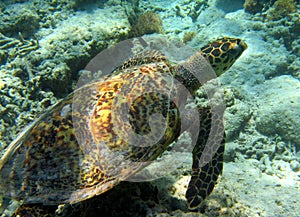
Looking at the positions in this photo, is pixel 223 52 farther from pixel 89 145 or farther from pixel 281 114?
pixel 89 145

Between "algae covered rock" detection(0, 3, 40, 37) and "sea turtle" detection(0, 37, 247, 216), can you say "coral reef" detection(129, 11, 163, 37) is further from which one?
"sea turtle" detection(0, 37, 247, 216)

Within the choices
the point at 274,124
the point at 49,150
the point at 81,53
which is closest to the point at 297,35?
the point at 274,124

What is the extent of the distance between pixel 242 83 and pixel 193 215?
296cm

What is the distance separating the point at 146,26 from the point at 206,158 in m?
3.79

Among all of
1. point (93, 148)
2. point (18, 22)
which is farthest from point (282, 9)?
point (18, 22)

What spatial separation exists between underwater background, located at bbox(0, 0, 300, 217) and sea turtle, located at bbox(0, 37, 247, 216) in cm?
28

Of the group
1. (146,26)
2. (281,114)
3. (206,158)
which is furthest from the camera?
(146,26)

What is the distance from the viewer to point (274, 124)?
3.55 metres

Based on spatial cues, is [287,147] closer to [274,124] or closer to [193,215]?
[274,124]

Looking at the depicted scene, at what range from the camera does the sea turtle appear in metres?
1.95

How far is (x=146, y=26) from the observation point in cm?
532

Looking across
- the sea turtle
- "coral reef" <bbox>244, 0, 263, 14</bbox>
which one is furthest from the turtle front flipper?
"coral reef" <bbox>244, 0, 263, 14</bbox>

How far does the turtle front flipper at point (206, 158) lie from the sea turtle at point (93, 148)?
10 mm

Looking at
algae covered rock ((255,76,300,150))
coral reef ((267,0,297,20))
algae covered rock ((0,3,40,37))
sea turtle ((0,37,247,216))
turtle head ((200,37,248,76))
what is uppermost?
algae covered rock ((0,3,40,37))
